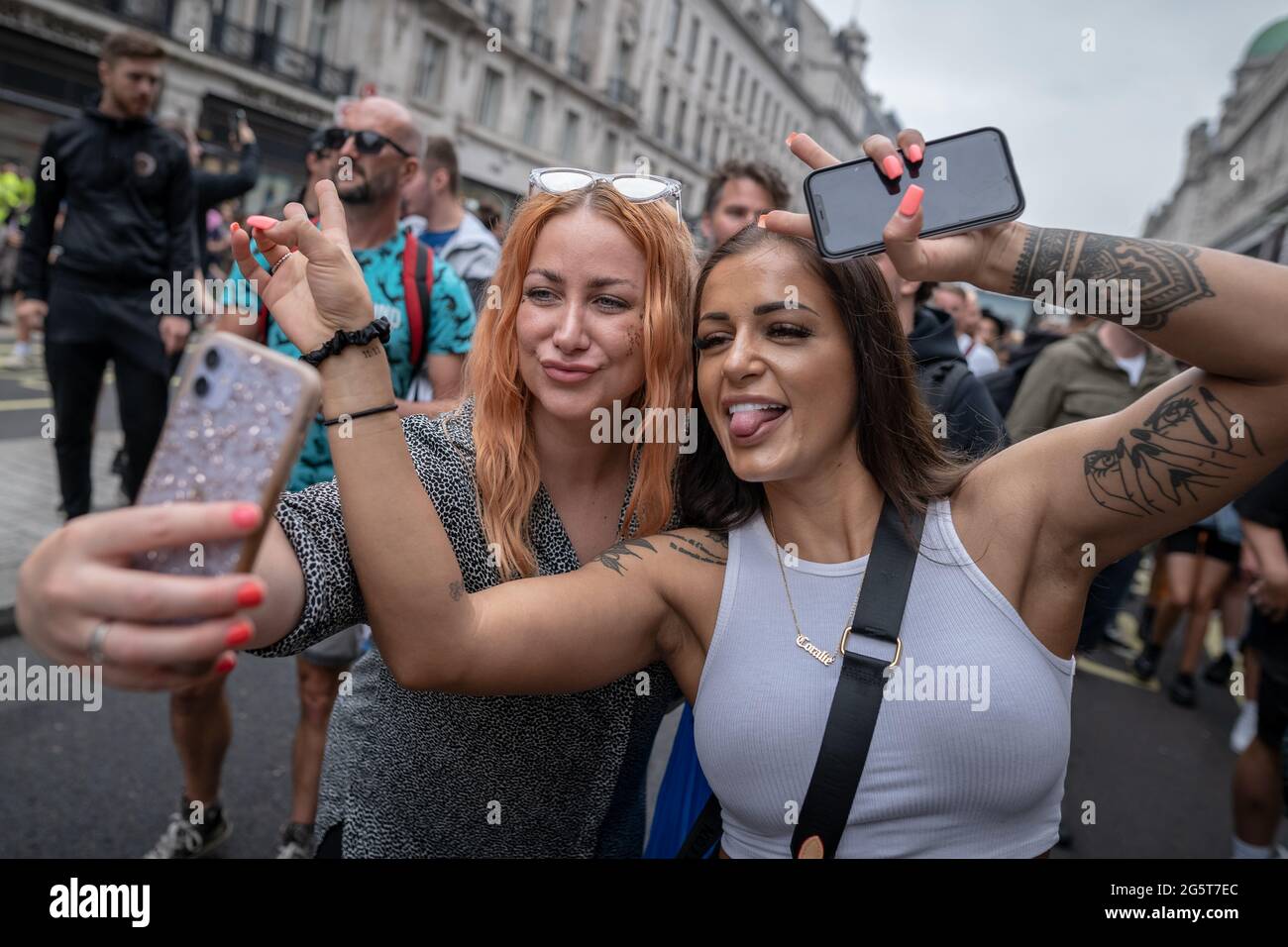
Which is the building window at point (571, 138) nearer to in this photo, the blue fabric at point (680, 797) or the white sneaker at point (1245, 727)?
the white sneaker at point (1245, 727)

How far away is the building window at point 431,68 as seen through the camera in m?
25.8

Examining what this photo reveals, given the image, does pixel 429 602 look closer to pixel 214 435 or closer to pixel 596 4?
pixel 214 435

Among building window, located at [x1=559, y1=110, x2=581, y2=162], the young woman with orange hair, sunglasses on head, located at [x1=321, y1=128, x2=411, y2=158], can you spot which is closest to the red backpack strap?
sunglasses on head, located at [x1=321, y1=128, x2=411, y2=158]

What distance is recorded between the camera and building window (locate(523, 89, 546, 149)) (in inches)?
1230

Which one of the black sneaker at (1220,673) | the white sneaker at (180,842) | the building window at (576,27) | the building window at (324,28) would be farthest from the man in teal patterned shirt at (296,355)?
the building window at (576,27)

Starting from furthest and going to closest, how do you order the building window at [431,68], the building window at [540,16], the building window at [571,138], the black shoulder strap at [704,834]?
the building window at [571,138] → the building window at [540,16] → the building window at [431,68] → the black shoulder strap at [704,834]

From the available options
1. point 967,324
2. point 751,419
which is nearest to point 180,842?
point 751,419

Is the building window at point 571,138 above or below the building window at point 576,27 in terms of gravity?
below

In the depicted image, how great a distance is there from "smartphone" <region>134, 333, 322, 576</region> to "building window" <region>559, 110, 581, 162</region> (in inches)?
1374

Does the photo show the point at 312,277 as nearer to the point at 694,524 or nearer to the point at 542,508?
the point at 542,508

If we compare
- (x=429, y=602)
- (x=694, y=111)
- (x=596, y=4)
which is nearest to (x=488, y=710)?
(x=429, y=602)

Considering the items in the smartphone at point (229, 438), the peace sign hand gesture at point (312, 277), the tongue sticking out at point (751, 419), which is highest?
the peace sign hand gesture at point (312, 277)

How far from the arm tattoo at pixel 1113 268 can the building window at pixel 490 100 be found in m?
29.8
